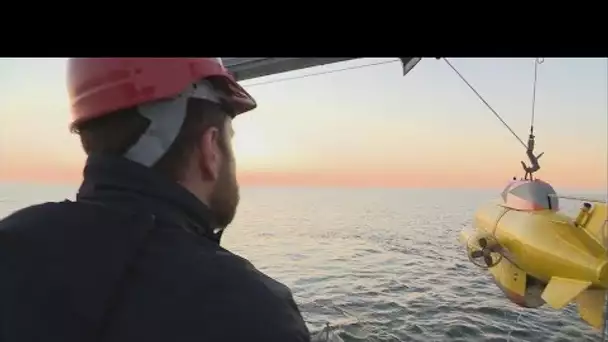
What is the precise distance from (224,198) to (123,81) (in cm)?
42

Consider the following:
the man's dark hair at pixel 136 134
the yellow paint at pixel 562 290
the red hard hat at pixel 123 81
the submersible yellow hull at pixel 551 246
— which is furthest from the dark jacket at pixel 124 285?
the submersible yellow hull at pixel 551 246

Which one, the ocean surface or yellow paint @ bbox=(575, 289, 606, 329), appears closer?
yellow paint @ bbox=(575, 289, 606, 329)

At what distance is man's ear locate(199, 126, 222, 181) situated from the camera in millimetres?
1414

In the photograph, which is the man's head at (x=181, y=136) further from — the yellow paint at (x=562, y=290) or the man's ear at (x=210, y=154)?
the yellow paint at (x=562, y=290)

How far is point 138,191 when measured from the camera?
128 cm

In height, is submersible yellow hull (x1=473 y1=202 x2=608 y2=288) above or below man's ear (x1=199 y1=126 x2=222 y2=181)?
below

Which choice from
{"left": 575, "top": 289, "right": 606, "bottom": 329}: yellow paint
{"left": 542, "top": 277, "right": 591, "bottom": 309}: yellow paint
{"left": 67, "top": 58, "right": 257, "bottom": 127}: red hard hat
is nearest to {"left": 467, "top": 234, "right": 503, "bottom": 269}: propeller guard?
{"left": 542, "top": 277, "right": 591, "bottom": 309}: yellow paint

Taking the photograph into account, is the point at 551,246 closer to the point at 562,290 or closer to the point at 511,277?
the point at 562,290

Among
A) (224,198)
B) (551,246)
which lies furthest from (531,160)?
(224,198)

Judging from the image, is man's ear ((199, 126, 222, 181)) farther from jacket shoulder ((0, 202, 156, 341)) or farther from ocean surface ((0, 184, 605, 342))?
ocean surface ((0, 184, 605, 342))

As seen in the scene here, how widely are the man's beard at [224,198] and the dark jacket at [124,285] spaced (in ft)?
0.91
